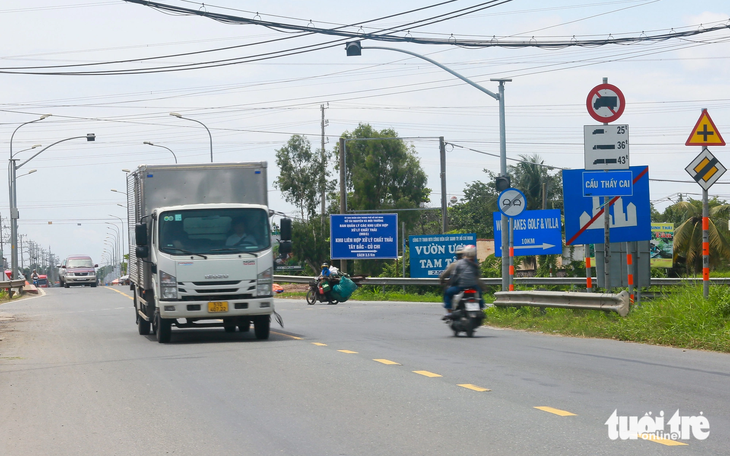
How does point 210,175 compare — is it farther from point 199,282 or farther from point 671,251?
point 671,251

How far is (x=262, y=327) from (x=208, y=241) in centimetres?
190

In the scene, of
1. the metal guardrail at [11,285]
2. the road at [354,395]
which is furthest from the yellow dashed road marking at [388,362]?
the metal guardrail at [11,285]

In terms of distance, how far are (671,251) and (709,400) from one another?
34496 mm

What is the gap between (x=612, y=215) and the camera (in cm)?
1773

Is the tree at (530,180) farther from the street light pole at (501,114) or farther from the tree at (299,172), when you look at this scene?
the street light pole at (501,114)

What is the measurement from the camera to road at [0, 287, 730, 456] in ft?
21.7

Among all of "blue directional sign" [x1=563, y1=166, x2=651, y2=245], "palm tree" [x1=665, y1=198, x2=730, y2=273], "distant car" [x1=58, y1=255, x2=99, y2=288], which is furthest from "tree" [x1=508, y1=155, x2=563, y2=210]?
"blue directional sign" [x1=563, y1=166, x2=651, y2=245]

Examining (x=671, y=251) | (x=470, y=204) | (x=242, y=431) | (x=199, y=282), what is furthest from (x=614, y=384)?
(x=470, y=204)

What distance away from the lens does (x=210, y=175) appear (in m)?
15.4

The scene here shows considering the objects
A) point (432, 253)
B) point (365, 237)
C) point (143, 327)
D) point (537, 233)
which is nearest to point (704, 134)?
point (143, 327)

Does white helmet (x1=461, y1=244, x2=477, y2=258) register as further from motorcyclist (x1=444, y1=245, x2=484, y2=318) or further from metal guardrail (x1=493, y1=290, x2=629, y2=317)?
metal guardrail (x1=493, y1=290, x2=629, y2=317)

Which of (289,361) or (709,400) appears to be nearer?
(709,400)

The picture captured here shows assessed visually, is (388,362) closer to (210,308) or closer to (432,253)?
(210,308)

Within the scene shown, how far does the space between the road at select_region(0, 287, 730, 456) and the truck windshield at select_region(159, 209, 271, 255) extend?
1688 mm
